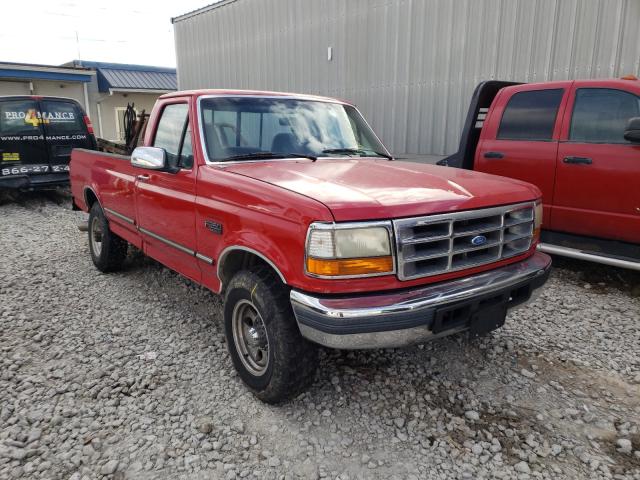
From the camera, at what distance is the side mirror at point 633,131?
424cm

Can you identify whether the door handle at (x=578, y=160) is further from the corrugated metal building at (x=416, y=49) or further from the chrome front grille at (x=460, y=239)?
the corrugated metal building at (x=416, y=49)

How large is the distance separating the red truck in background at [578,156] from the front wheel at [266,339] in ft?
10.8

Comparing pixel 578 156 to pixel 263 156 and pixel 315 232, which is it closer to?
pixel 263 156

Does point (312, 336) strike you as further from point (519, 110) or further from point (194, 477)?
point (519, 110)

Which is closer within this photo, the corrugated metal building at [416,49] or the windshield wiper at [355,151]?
the windshield wiper at [355,151]

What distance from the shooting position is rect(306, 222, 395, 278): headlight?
240 centimetres

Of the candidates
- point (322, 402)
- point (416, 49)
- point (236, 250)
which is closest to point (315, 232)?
point (236, 250)

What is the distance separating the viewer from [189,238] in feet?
11.7

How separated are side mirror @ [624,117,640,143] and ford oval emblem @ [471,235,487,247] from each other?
8.22ft

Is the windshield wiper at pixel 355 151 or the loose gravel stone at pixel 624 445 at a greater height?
the windshield wiper at pixel 355 151

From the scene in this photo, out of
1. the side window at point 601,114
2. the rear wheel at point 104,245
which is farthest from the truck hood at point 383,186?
the rear wheel at point 104,245

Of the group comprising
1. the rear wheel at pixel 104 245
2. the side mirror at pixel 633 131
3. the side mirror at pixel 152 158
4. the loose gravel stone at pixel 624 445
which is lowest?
the loose gravel stone at pixel 624 445

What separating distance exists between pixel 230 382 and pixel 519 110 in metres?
4.20

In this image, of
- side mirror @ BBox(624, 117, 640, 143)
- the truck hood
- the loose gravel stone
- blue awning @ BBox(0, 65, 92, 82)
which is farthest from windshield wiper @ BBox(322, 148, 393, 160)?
blue awning @ BBox(0, 65, 92, 82)
